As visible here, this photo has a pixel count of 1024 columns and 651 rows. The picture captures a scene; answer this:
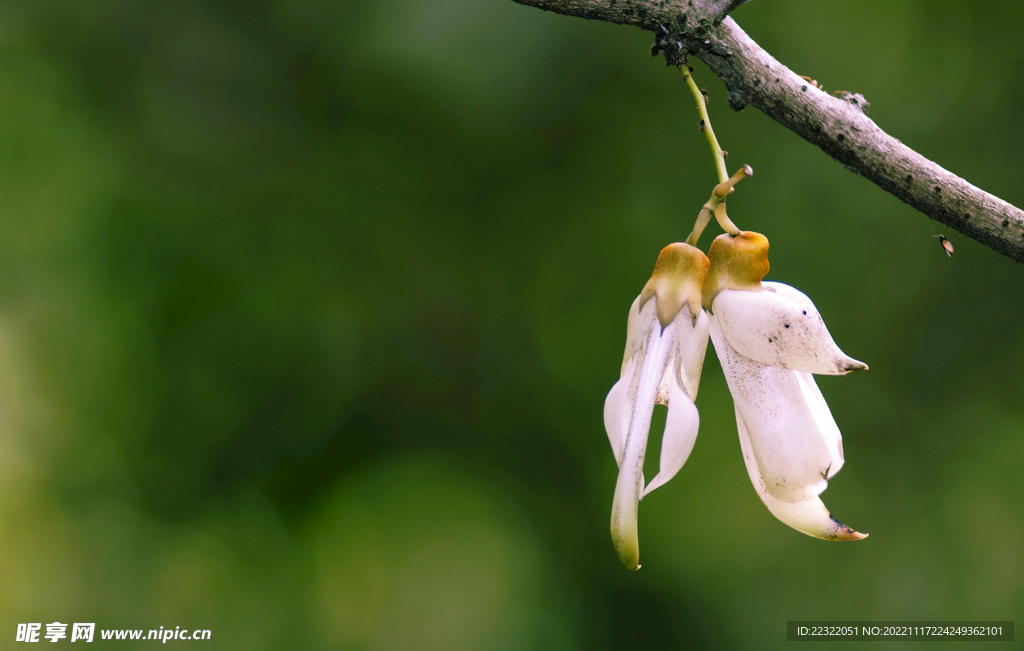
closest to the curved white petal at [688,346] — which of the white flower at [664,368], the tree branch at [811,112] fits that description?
the white flower at [664,368]

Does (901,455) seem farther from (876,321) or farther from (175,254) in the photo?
(175,254)

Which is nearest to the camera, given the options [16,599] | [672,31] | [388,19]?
[672,31]

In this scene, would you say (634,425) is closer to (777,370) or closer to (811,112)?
(777,370)

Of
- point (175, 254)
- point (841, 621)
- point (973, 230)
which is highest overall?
point (175, 254)

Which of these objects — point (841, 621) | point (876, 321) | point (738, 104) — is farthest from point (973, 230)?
point (841, 621)

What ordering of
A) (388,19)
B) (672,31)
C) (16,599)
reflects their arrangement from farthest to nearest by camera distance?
(388,19) → (16,599) → (672,31)

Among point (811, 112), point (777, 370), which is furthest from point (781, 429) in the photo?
point (811, 112)

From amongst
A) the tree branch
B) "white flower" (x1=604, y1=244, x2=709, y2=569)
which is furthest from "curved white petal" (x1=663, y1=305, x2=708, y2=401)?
the tree branch
